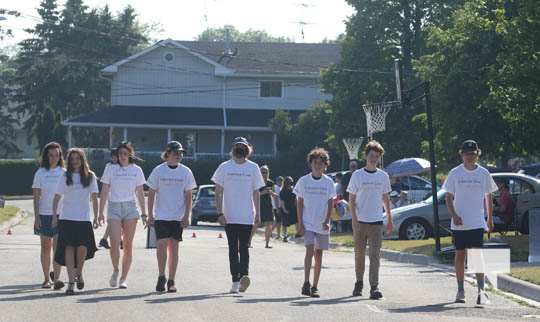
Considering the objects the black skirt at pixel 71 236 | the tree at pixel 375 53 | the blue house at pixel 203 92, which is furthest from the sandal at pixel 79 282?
the blue house at pixel 203 92

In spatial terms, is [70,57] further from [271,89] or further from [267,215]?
[267,215]

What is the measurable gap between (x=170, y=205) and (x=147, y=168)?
44.5 meters

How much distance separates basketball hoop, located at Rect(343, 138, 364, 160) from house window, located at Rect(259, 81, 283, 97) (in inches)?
523

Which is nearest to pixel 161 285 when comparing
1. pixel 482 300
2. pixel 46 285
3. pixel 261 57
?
pixel 46 285

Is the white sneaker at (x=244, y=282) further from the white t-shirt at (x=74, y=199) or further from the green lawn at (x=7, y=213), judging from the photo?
the green lawn at (x=7, y=213)

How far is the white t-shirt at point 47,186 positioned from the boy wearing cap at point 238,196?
2091 millimetres

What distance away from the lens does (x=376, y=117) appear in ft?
146

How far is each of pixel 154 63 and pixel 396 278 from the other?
158 ft

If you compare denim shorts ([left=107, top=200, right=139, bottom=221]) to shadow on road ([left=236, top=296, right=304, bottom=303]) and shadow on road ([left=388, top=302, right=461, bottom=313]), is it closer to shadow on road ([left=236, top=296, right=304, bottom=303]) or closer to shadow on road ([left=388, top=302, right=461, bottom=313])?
shadow on road ([left=236, top=296, right=304, bottom=303])

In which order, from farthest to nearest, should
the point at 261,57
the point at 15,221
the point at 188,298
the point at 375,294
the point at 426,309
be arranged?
the point at 261,57, the point at 15,221, the point at 375,294, the point at 188,298, the point at 426,309

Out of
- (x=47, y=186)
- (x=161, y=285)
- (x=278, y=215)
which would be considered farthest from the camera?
(x=278, y=215)

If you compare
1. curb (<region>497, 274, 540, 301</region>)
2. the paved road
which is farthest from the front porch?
curb (<region>497, 274, 540, 301</region>)

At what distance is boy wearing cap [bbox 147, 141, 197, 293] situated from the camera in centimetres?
1445

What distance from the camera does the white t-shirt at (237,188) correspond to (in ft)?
47.6
